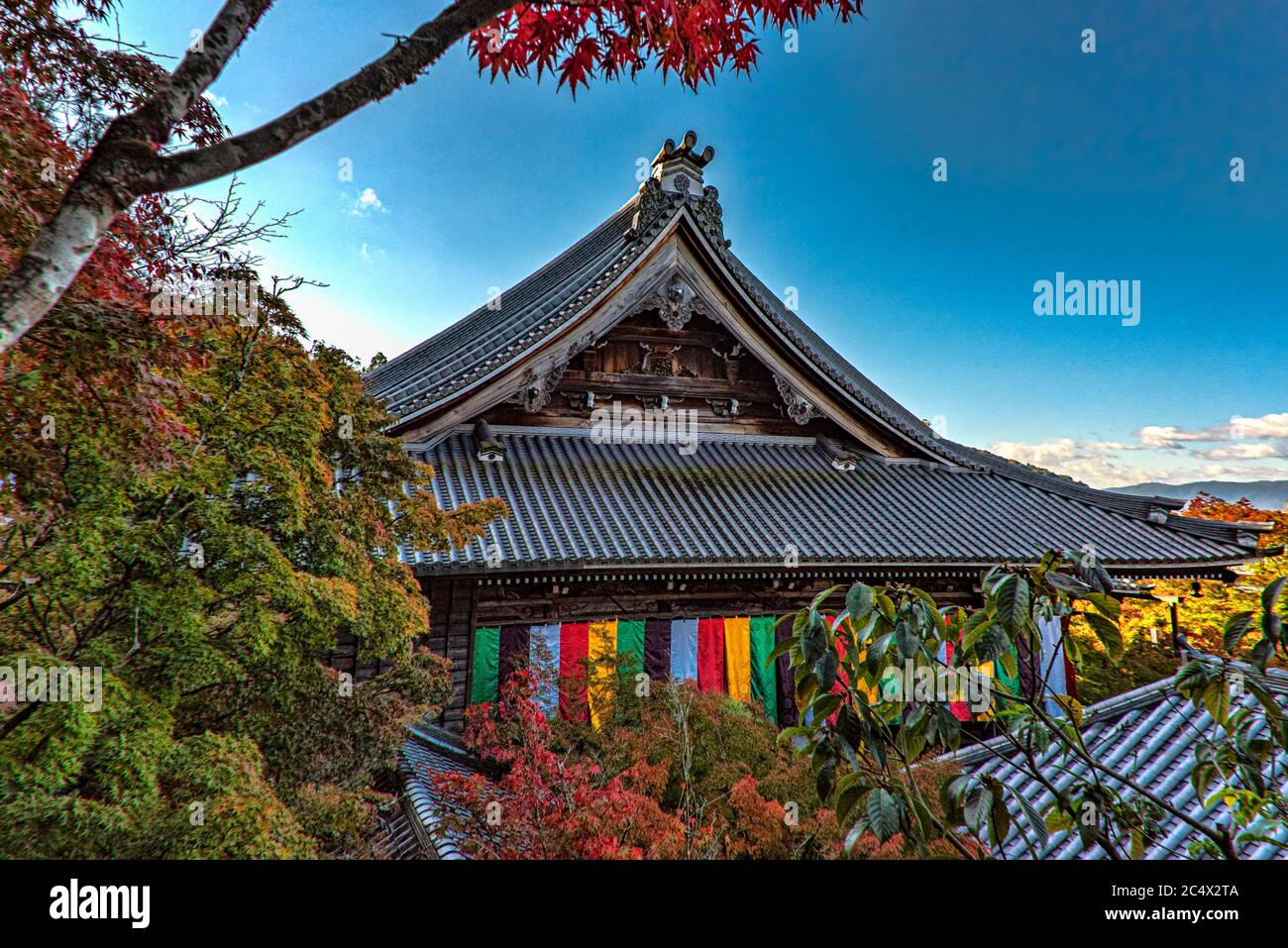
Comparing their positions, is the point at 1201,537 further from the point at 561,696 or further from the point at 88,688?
the point at 88,688

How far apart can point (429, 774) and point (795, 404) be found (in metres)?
7.12

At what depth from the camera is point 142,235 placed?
320 centimetres

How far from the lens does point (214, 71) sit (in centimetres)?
238

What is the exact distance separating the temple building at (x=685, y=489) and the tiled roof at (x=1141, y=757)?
188cm

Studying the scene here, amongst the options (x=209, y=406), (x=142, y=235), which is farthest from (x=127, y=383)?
(x=142, y=235)

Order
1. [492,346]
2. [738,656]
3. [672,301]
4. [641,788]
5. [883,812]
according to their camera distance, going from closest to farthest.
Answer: [883,812] → [641,788] → [738,656] → [492,346] → [672,301]

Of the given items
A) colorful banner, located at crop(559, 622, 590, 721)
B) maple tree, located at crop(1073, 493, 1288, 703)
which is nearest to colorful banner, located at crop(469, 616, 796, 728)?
colorful banner, located at crop(559, 622, 590, 721)

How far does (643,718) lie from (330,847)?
9.96 ft

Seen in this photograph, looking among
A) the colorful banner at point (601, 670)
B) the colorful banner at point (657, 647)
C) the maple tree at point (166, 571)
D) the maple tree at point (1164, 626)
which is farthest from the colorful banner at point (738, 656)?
the maple tree at point (1164, 626)

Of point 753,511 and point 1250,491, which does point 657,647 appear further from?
point 1250,491

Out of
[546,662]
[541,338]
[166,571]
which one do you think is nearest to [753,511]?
[546,662]

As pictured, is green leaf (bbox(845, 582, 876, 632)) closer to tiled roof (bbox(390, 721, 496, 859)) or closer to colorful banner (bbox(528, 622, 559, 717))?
tiled roof (bbox(390, 721, 496, 859))

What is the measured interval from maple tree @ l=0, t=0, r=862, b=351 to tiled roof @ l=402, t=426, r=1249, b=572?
3859 millimetres

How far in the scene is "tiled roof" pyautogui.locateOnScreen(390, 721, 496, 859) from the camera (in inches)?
158
